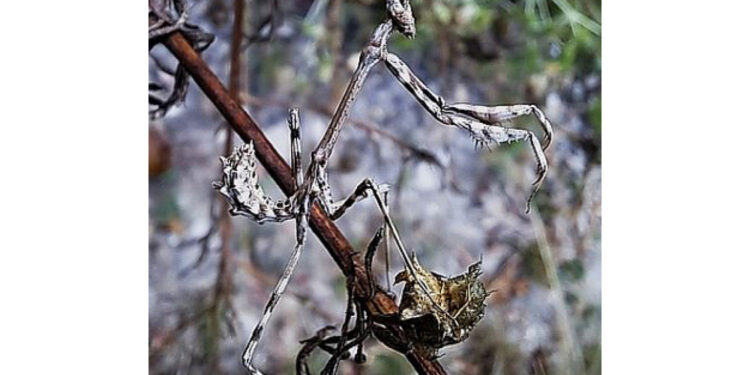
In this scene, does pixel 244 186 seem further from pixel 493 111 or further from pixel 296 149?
pixel 493 111

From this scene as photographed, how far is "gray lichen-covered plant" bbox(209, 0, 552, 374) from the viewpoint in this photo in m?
1.16

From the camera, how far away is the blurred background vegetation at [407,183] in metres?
1.26

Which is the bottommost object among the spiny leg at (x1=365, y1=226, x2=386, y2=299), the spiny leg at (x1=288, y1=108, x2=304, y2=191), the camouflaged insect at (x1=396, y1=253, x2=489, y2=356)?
the camouflaged insect at (x1=396, y1=253, x2=489, y2=356)

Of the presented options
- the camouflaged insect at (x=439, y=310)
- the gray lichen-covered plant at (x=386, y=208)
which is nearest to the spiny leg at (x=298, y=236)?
the gray lichen-covered plant at (x=386, y=208)

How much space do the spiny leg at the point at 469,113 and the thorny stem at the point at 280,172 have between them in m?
0.17

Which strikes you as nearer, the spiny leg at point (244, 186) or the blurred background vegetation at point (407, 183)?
the spiny leg at point (244, 186)

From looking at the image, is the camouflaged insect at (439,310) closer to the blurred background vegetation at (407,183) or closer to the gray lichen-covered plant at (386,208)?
the gray lichen-covered plant at (386,208)

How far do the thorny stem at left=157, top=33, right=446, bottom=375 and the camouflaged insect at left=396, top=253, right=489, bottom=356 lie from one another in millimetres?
29

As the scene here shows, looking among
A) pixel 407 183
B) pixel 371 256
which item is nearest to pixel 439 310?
pixel 371 256

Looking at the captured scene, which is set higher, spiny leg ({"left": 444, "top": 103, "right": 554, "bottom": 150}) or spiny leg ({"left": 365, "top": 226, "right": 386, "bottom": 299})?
spiny leg ({"left": 444, "top": 103, "right": 554, "bottom": 150})

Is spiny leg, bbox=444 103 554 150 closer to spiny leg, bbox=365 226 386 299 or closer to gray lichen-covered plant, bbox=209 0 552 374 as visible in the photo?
gray lichen-covered plant, bbox=209 0 552 374

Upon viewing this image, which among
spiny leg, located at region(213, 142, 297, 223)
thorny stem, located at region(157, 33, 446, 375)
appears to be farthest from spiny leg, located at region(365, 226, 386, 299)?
spiny leg, located at region(213, 142, 297, 223)
